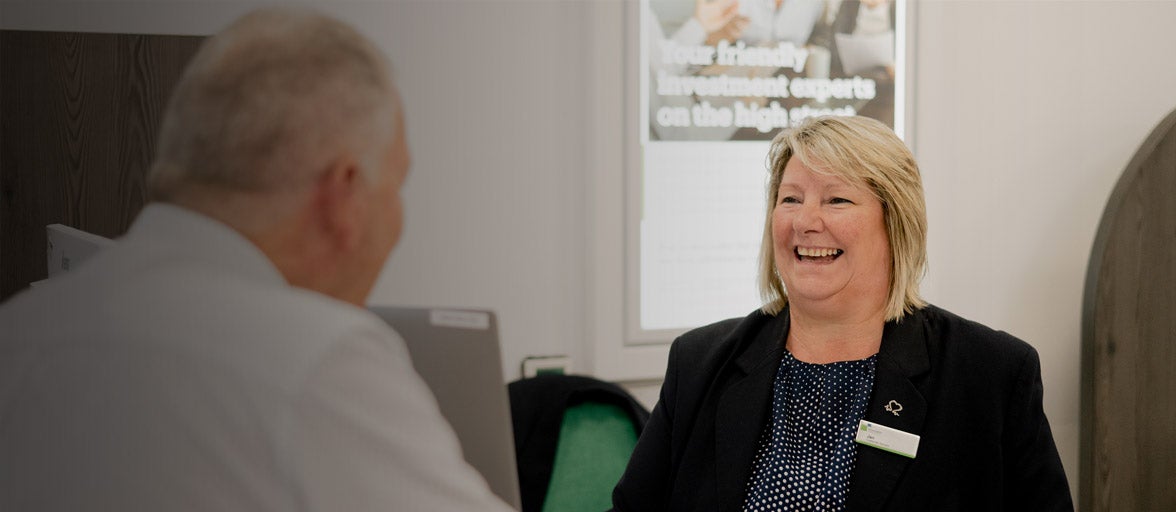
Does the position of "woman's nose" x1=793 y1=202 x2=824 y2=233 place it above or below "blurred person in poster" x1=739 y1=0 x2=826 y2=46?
below

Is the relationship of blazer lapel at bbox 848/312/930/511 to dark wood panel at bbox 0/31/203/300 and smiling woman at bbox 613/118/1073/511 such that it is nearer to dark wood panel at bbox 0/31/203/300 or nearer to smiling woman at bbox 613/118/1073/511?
smiling woman at bbox 613/118/1073/511

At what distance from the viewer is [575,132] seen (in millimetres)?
2898

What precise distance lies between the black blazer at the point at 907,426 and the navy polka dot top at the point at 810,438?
0.02 meters

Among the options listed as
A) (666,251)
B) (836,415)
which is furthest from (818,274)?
(666,251)

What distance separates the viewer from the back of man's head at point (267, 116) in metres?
0.70

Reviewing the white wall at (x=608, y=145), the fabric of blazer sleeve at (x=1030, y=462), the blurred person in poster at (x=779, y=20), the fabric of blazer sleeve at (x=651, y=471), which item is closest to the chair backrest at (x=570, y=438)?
the white wall at (x=608, y=145)

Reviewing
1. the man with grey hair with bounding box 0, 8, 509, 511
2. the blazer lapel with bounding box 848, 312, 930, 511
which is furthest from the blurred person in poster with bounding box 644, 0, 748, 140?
the man with grey hair with bounding box 0, 8, 509, 511

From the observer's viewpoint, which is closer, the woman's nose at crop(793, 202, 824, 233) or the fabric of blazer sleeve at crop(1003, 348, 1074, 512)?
the fabric of blazer sleeve at crop(1003, 348, 1074, 512)

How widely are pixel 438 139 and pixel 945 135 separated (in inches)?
65.2

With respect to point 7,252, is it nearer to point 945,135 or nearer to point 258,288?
point 258,288

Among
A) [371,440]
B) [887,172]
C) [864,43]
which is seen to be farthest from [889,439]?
[864,43]

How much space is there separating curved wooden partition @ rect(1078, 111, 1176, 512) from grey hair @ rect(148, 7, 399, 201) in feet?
10.1

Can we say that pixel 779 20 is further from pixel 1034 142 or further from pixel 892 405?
pixel 892 405

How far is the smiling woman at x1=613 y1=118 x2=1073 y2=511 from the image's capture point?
181 centimetres
